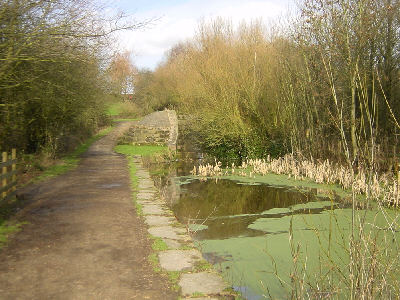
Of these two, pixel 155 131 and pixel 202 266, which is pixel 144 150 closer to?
pixel 155 131

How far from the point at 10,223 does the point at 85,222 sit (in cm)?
116

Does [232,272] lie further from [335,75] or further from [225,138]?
[225,138]

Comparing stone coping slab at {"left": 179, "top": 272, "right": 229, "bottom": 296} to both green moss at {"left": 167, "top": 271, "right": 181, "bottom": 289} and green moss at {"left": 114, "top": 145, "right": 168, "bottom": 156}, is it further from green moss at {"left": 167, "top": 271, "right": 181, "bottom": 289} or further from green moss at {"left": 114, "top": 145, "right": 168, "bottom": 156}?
green moss at {"left": 114, "top": 145, "right": 168, "bottom": 156}

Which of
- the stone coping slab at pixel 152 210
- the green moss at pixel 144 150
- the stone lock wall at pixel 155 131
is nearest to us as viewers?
the stone coping slab at pixel 152 210

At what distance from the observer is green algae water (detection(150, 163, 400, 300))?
387cm

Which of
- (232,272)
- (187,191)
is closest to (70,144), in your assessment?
(187,191)

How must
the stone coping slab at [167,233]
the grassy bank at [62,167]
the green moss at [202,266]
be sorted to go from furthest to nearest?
the grassy bank at [62,167]
the stone coping slab at [167,233]
the green moss at [202,266]

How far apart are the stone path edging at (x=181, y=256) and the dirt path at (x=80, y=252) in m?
0.20

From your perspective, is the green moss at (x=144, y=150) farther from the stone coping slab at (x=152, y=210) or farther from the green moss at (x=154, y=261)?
the green moss at (x=154, y=261)

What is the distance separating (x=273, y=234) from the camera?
6488 mm

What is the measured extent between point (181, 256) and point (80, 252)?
4.13 feet

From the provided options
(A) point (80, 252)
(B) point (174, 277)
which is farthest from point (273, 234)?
(A) point (80, 252)

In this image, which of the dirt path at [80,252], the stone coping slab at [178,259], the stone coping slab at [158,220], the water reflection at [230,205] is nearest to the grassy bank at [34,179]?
the dirt path at [80,252]

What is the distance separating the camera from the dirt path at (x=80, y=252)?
13.6ft
